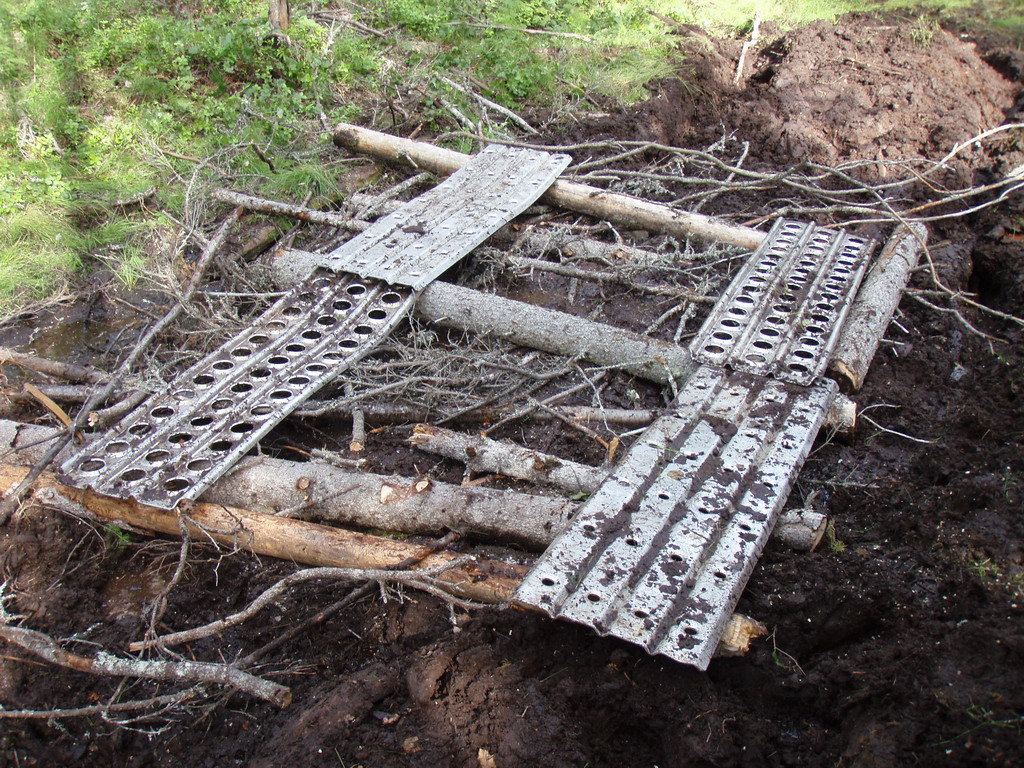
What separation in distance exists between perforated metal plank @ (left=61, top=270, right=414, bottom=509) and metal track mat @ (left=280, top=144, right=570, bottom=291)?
0.39 ft

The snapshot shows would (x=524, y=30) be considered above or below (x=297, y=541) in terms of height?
above

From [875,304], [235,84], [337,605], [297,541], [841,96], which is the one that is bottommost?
[337,605]

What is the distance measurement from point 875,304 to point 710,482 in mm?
1626

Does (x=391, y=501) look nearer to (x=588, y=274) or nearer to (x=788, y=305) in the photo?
(x=588, y=274)

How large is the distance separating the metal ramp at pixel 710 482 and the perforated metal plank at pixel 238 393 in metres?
1.45

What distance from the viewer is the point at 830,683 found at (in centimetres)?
229

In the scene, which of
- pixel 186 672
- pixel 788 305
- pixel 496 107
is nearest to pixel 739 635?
pixel 186 672

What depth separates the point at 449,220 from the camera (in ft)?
15.2

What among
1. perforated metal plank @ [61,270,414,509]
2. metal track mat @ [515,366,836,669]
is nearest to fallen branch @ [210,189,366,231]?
perforated metal plank @ [61,270,414,509]

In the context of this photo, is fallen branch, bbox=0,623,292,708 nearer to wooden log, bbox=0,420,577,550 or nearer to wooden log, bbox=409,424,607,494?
wooden log, bbox=0,420,577,550

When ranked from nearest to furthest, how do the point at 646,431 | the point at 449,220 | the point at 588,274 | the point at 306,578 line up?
the point at 306,578
the point at 646,431
the point at 588,274
the point at 449,220

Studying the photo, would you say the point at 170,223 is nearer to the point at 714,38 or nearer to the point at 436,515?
the point at 436,515

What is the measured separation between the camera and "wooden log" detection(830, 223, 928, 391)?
139 inches

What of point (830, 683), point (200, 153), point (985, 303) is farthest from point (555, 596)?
point (200, 153)
